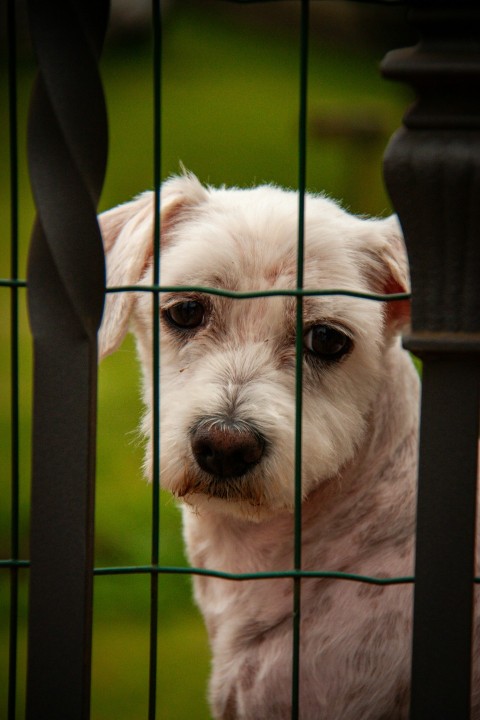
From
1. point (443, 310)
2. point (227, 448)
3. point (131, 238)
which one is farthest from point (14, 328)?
point (131, 238)

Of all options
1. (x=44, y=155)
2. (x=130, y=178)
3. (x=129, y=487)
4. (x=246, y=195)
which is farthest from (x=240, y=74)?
(x=44, y=155)

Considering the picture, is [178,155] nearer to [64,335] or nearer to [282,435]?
[282,435]

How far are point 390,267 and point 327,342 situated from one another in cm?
34

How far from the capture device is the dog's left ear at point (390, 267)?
307 cm

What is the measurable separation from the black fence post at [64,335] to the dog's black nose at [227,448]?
2.44 feet

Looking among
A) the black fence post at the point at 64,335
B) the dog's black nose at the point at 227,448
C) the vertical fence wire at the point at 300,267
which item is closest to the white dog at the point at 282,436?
the dog's black nose at the point at 227,448

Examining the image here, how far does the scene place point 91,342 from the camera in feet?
6.26

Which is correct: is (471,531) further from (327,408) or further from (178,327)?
(178,327)

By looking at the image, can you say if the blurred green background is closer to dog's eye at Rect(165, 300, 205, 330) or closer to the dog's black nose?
dog's eye at Rect(165, 300, 205, 330)

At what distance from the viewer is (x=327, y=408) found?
9.58ft

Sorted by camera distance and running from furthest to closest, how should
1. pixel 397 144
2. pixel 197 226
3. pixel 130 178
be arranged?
pixel 130 178 < pixel 197 226 < pixel 397 144

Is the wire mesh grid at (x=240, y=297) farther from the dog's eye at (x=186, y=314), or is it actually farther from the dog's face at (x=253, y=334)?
the dog's eye at (x=186, y=314)

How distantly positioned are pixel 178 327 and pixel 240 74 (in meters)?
11.5

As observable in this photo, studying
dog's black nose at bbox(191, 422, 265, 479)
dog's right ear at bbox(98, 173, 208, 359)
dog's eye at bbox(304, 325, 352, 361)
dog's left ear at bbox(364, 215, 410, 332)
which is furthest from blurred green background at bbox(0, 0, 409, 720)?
dog's left ear at bbox(364, 215, 410, 332)
